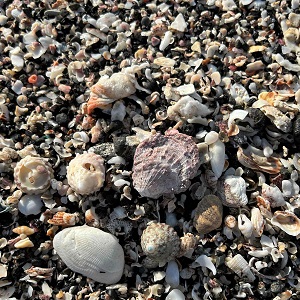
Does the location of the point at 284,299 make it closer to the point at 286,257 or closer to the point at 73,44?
the point at 286,257

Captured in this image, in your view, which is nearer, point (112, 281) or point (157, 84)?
point (112, 281)

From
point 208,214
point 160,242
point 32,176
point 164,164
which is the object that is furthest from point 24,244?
point 208,214

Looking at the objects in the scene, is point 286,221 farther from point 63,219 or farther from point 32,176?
point 32,176

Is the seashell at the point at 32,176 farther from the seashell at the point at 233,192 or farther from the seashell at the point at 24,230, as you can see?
the seashell at the point at 233,192

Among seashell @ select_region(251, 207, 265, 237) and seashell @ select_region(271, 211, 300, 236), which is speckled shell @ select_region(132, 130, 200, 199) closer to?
seashell @ select_region(251, 207, 265, 237)

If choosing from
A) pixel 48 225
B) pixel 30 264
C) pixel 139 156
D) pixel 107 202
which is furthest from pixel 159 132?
pixel 30 264

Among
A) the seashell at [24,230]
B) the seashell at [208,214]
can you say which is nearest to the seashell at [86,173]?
the seashell at [24,230]

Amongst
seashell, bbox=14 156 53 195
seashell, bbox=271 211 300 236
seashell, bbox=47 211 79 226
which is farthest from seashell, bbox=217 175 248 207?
seashell, bbox=14 156 53 195

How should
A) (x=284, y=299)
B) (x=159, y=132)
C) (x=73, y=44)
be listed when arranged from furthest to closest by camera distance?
1. (x=73, y=44)
2. (x=159, y=132)
3. (x=284, y=299)
